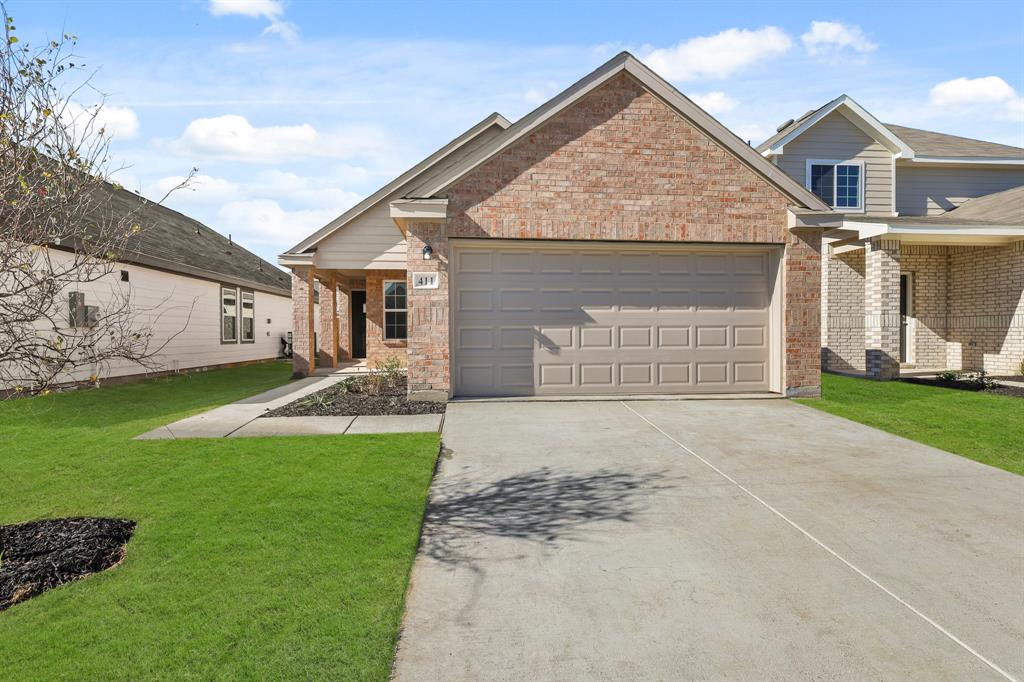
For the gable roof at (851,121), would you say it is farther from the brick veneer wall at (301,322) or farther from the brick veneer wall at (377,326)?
the brick veneer wall at (301,322)

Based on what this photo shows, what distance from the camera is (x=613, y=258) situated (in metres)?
11.1

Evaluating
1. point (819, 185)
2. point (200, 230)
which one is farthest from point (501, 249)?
point (200, 230)

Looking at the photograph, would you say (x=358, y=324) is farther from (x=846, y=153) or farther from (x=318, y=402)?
(x=846, y=153)

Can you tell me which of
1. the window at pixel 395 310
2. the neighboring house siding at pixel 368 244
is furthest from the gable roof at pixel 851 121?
the window at pixel 395 310

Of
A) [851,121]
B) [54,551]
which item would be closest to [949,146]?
[851,121]

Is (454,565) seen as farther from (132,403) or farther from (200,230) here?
(200,230)

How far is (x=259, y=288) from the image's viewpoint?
2297 centimetres

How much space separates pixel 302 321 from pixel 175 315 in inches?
175

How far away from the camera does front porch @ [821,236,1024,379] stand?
14.1m

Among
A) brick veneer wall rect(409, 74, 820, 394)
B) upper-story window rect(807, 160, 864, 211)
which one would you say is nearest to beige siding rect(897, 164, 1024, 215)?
upper-story window rect(807, 160, 864, 211)

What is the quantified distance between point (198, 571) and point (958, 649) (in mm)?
4509

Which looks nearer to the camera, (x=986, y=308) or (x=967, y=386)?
(x=967, y=386)

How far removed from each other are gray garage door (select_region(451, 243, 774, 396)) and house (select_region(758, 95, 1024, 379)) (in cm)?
454

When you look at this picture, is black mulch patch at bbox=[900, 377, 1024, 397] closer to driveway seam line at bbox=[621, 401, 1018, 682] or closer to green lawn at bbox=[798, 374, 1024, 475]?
green lawn at bbox=[798, 374, 1024, 475]
